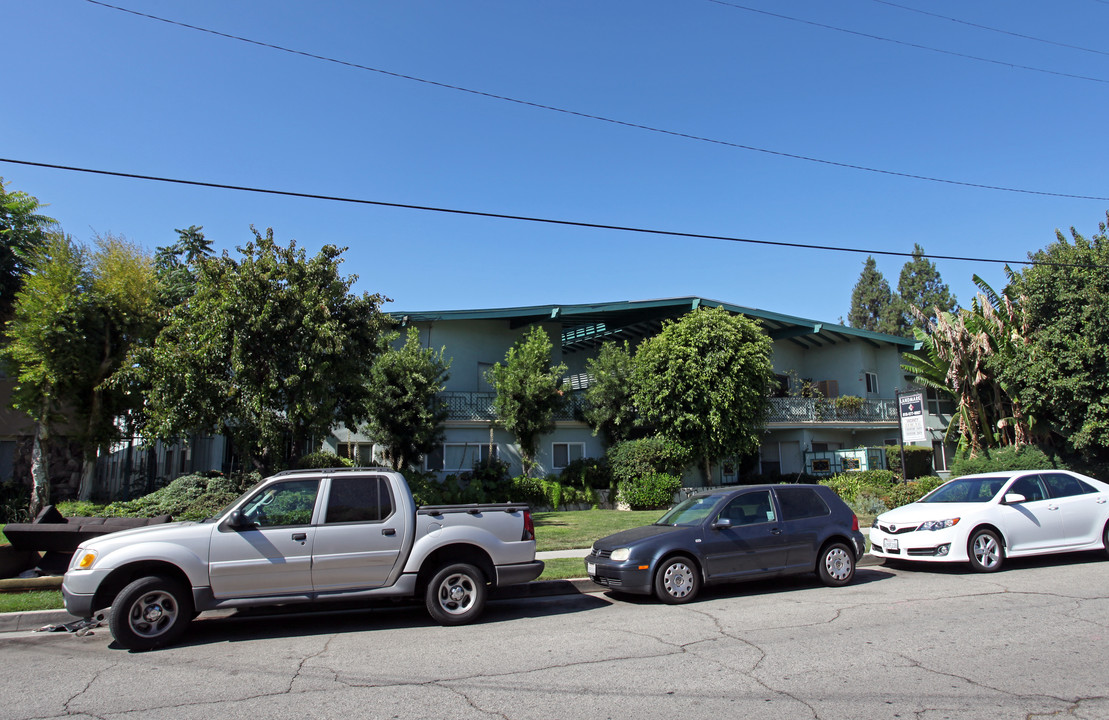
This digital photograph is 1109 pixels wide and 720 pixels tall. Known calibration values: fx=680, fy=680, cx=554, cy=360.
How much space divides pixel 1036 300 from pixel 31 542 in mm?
27715

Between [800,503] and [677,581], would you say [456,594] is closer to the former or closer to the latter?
[677,581]

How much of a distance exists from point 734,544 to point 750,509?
66cm

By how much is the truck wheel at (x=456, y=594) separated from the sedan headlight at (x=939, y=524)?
714 centimetres

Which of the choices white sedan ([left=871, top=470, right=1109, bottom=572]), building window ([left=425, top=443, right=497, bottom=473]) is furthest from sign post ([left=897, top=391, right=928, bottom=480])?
building window ([left=425, top=443, right=497, bottom=473])

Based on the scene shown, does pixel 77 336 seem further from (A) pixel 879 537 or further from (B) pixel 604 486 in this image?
(A) pixel 879 537

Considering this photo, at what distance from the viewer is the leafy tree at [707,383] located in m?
23.3

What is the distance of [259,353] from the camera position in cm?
1529

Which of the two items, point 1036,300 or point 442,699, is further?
point 1036,300

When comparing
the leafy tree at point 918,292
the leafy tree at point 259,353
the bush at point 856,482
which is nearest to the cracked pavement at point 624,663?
the leafy tree at point 259,353

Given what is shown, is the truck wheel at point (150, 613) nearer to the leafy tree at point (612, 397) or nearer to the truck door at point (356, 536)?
the truck door at point (356, 536)

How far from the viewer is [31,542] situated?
976 cm

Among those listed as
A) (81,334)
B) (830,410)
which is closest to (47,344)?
(81,334)

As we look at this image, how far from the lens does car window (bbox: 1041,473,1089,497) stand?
36.4ft

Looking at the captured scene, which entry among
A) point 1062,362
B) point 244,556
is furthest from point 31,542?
point 1062,362
